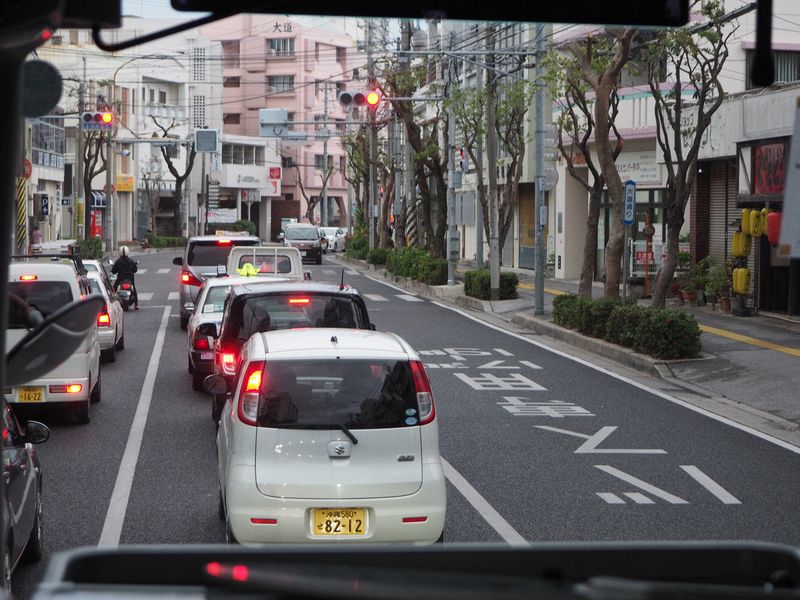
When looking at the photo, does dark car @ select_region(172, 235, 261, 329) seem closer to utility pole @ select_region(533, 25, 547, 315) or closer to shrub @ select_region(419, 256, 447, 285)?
utility pole @ select_region(533, 25, 547, 315)

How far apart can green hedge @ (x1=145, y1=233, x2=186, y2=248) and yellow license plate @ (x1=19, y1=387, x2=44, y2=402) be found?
6884cm

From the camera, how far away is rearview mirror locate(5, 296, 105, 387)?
3.45 m

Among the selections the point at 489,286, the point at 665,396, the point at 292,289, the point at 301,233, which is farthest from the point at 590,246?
the point at 301,233

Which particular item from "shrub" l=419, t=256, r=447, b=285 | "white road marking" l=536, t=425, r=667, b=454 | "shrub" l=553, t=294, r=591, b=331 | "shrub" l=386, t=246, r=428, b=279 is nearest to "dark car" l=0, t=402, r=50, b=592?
"white road marking" l=536, t=425, r=667, b=454

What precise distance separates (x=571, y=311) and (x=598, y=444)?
1189cm

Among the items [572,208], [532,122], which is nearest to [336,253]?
[532,122]

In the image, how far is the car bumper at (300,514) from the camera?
8.35 metres

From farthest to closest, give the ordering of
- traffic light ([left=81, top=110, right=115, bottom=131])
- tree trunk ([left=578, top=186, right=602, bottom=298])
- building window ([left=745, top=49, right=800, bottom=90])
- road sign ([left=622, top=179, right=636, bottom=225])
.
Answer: traffic light ([left=81, top=110, right=115, bottom=131]) → building window ([left=745, top=49, right=800, bottom=90]) → tree trunk ([left=578, top=186, right=602, bottom=298]) → road sign ([left=622, top=179, right=636, bottom=225])

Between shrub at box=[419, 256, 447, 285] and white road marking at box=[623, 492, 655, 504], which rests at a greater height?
shrub at box=[419, 256, 447, 285]

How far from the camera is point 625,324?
881 inches

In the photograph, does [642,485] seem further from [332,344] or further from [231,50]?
[231,50]

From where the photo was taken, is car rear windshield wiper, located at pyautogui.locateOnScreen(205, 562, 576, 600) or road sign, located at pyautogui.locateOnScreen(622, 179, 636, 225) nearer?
car rear windshield wiper, located at pyautogui.locateOnScreen(205, 562, 576, 600)

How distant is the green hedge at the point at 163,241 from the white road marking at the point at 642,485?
7263cm

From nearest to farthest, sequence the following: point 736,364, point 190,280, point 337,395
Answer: point 337,395
point 736,364
point 190,280
